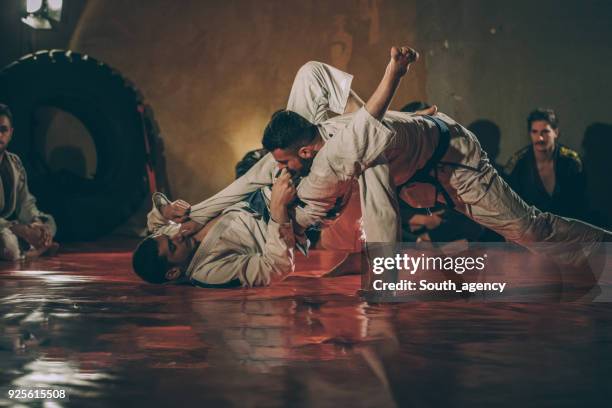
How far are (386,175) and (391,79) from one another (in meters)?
0.46

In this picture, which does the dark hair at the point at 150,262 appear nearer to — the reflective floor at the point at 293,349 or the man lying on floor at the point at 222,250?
the man lying on floor at the point at 222,250

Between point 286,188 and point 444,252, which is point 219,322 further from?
point 444,252

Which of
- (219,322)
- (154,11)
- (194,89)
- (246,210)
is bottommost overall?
(219,322)

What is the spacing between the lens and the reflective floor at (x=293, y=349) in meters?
2.40

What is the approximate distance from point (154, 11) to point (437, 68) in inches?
99.3

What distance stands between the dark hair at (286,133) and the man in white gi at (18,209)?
241 cm

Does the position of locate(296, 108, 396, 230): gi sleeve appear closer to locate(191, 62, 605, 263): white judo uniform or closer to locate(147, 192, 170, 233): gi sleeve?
locate(191, 62, 605, 263): white judo uniform

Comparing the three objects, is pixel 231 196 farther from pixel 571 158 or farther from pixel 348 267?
pixel 571 158

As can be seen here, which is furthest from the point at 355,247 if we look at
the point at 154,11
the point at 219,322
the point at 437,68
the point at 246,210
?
the point at 154,11

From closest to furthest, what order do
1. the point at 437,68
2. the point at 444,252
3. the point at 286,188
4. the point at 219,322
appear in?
1. the point at 219,322
2. the point at 286,188
3. the point at 444,252
4. the point at 437,68

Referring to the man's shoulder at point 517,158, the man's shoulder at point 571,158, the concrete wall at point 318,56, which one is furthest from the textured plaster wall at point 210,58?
the man's shoulder at point 571,158

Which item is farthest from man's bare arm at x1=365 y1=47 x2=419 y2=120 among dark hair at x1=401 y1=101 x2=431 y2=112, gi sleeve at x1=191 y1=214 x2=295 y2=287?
dark hair at x1=401 y1=101 x2=431 y2=112

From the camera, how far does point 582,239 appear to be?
182 inches

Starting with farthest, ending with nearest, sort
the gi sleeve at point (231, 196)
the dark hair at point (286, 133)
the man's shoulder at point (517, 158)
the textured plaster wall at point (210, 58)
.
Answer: the textured plaster wall at point (210, 58)
the man's shoulder at point (517, 158)
the gi sleeve at point (231, 196)
the dark hair at point (286, 133)
